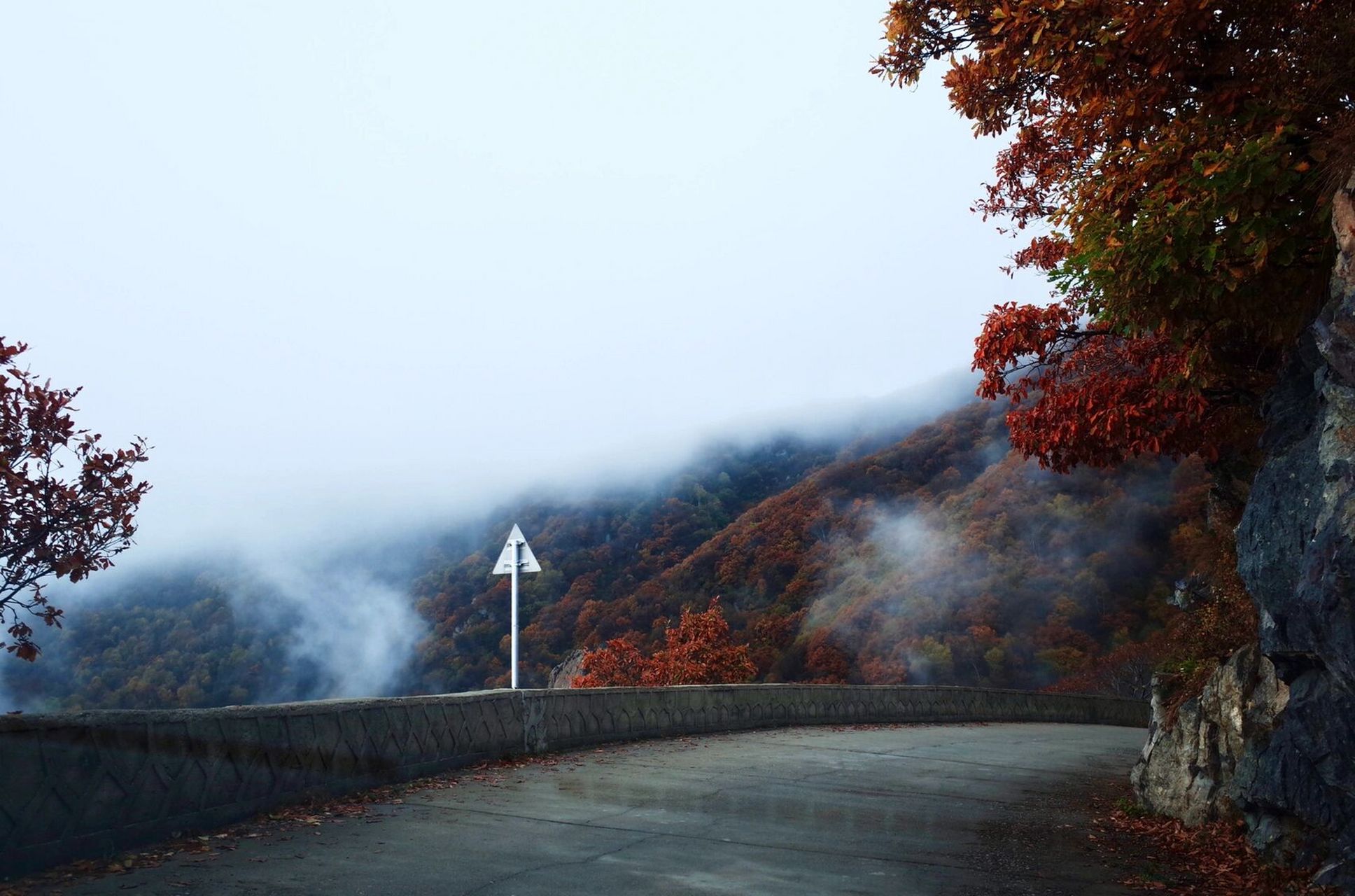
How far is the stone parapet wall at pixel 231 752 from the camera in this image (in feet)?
19.8

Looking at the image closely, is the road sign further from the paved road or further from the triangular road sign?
the paved road

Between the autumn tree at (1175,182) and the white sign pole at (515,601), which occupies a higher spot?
the autumn tree at (1175,182)

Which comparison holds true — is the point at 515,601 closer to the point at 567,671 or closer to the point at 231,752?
the point at 231,752

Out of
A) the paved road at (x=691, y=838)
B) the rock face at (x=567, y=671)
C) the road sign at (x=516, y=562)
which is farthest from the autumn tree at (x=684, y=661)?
the road sign at (x=516, y=562)

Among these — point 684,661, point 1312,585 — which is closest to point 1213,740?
point 1312,585

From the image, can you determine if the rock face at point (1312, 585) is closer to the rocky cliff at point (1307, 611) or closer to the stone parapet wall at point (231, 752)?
the rocky cliff at point (1307, 611)

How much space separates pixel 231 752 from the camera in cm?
774

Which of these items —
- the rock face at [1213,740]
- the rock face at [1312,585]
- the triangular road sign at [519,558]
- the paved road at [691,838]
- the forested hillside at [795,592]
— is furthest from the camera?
the forested hillside at [795,592]

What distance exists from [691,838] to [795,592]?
3923 centimetres

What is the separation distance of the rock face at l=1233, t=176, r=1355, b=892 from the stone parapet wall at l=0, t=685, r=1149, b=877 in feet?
23.3

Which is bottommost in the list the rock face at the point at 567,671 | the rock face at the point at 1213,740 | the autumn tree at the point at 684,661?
the rock face at the point at 567,671

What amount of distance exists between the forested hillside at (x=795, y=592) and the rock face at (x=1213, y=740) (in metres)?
27.0

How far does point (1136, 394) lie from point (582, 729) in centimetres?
894

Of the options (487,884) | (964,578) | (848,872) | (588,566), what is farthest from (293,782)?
(588,566)
